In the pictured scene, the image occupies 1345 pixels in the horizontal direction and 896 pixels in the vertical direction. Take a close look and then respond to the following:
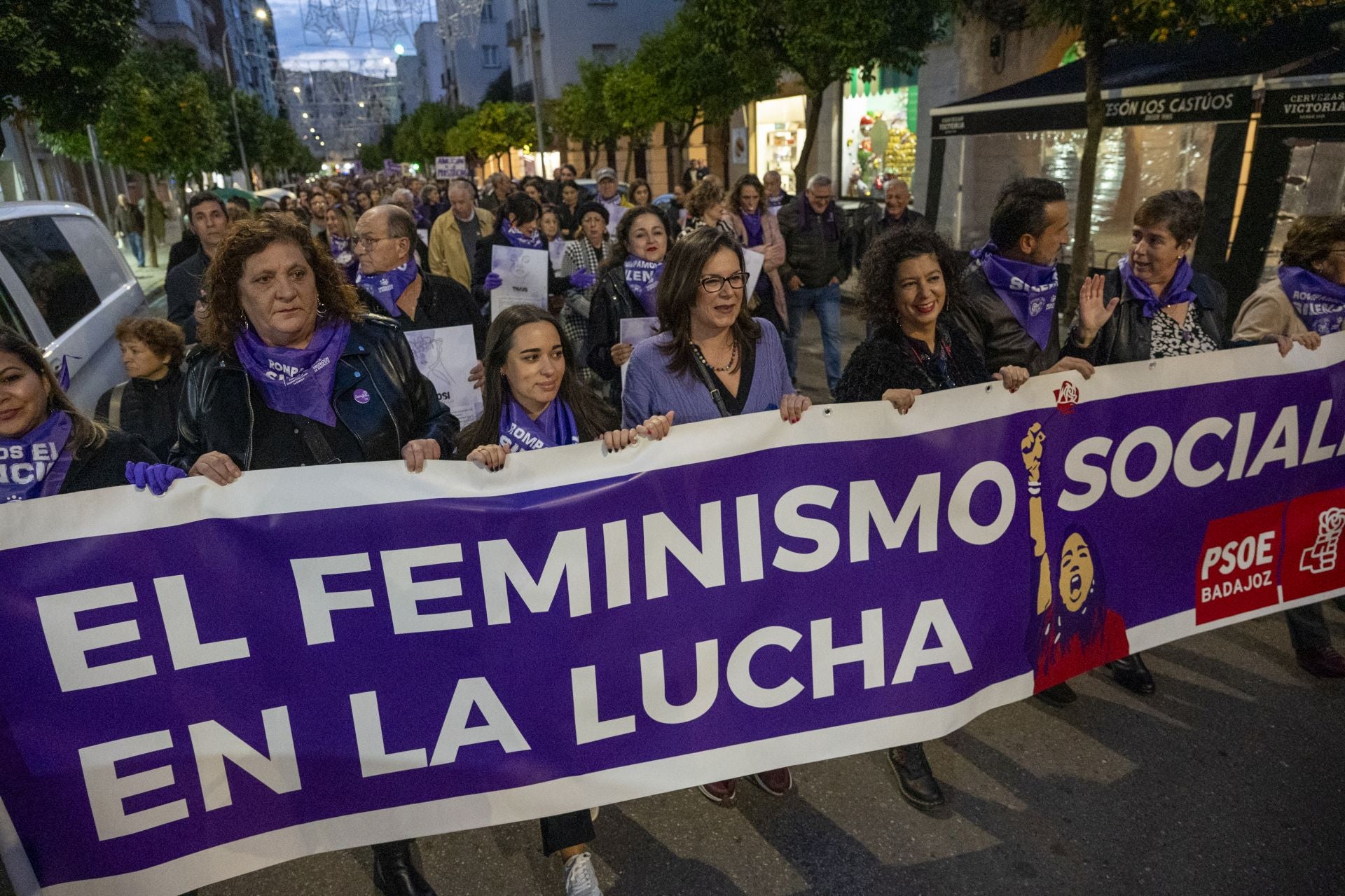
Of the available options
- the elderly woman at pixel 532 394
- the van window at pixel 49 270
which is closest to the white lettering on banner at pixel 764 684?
the elderly woman at pixel 532 394

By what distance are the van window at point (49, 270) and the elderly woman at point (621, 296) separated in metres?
2.86

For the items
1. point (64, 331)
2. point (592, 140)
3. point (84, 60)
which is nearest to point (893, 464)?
point (64, 331)

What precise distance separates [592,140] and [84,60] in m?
26.5

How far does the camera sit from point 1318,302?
11.6 ft

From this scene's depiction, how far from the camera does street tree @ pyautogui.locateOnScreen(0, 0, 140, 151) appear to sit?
10781 mm

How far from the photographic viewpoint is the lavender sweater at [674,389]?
293 centimetres

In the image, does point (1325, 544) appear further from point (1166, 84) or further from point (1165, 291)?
point (1166, 84)

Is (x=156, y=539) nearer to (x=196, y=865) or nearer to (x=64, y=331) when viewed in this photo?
(x=196, y=865)

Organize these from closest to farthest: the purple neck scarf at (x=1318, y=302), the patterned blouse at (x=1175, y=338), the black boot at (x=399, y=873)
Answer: the black boot at (x=399, y=873)
the patterned blouse at (x=1175, y=338)
the purple neck scarf at (x=1318, y=302)

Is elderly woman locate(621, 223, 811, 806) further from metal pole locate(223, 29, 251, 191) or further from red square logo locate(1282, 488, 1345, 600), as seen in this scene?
metal pole locate(223, 29, 251, 191)

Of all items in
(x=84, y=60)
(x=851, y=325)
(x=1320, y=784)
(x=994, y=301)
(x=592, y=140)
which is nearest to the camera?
(x=1320, y=784)

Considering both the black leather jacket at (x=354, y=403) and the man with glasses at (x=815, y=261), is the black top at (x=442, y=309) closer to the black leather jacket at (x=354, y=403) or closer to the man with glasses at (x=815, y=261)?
the black leather jacket at (x=354, y=403)

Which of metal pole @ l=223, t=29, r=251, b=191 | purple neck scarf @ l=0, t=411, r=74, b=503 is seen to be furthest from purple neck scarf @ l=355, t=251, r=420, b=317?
metal pole @ l=223, t=29, r=251, b=191

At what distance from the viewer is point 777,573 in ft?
8.56
